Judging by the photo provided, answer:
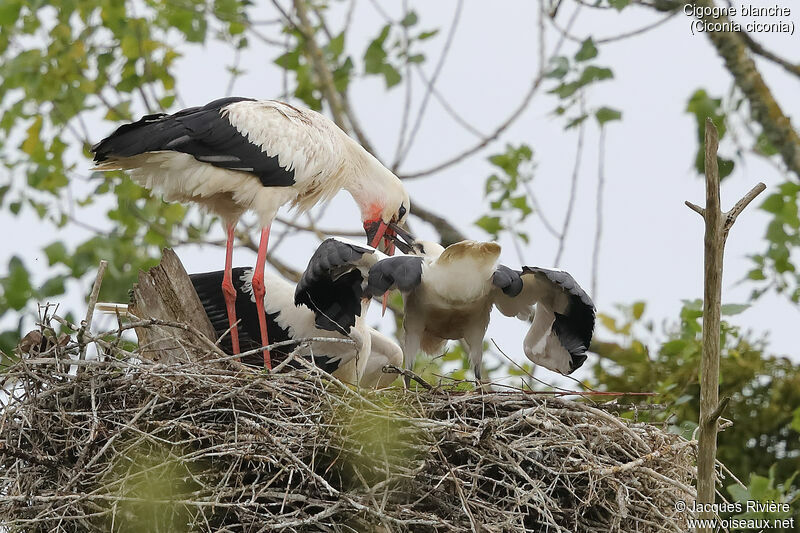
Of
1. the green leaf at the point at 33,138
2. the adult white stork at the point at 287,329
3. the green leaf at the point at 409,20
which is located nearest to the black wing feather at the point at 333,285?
the adult white stork at the point at 287,329

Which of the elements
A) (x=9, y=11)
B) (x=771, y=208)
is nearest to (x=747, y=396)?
(x=771, y=208)

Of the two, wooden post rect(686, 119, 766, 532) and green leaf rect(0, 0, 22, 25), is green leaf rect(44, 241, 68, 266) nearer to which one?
green leaf rect(0, 0, 22, 25)

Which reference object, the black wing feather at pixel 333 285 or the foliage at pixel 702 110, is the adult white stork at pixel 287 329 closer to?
the black wing feather at pixel 333 285

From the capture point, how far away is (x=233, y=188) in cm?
580

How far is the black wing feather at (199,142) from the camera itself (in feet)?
18.0

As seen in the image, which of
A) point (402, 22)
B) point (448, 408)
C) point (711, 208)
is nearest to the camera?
point (711, 208)

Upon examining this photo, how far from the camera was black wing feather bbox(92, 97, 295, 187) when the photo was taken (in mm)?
5488

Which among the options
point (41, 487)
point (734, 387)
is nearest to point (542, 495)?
point (41, 487)

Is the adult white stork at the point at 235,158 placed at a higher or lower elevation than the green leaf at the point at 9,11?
lower

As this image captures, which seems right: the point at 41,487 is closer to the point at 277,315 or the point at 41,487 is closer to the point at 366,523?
the point at 366,523

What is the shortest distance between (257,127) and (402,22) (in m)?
2.68

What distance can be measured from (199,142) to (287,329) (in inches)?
46.2

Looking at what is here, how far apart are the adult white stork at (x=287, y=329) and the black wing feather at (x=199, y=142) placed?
0.70 m

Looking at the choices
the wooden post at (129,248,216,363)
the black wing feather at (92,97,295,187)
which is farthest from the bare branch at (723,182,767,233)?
the black wing feather at (92,97,295,187)
